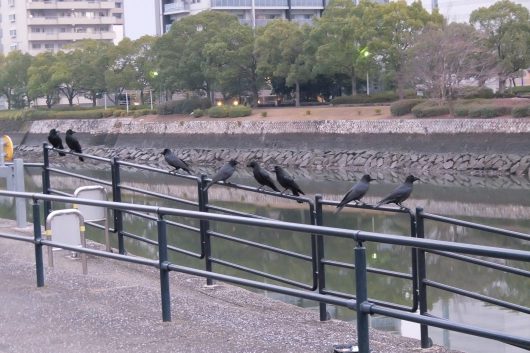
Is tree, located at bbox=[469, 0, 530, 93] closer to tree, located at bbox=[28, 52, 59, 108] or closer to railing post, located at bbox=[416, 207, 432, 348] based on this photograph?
tree, located at bbox=[28, 52, 59, 108]

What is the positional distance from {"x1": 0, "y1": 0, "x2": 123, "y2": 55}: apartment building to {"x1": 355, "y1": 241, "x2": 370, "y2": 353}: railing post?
271 feet

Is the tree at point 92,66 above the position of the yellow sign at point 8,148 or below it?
above

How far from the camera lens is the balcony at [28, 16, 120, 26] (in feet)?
280

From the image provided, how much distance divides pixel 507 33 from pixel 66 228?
113 feet

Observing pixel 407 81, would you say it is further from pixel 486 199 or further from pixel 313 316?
pixel 313 316

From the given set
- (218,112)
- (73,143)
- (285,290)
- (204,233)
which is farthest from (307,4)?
(285,290)

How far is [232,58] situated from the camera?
51.0 m

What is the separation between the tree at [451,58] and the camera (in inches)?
1532

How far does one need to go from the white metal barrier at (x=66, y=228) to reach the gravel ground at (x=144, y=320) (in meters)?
0.29

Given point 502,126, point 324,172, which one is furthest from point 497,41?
point 324,172

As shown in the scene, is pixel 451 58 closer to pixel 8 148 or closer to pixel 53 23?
pixel 8 148

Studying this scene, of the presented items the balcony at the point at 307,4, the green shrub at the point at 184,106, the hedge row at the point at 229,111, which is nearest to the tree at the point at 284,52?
the hedge row at the point at 229,111

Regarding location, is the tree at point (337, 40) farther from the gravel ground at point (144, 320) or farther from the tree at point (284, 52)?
the gravel ground at point (144, 320)

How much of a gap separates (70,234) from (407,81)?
35.4m
